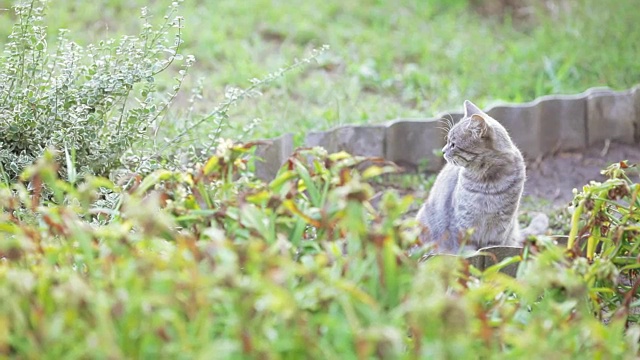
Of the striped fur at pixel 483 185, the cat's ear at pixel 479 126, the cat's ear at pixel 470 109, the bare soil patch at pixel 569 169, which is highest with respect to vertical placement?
the cat's ear at pixel 479 126

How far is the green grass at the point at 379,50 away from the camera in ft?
15.9

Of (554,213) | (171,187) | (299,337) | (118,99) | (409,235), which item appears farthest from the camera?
(554,213)

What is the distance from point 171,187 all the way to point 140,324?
0.70 m

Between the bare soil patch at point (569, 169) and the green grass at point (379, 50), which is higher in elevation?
the green grass at point (379, 50)

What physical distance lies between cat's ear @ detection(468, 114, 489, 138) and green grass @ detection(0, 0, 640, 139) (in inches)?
41.9

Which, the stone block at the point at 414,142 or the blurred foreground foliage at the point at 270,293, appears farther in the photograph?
the stone block at the point at 414,142

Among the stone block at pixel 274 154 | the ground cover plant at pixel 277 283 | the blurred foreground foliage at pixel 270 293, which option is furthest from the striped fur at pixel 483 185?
the blurred foreground foliage at pixel 270 293

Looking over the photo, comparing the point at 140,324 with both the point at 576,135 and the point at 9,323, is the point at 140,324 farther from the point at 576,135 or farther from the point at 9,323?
the point at 576,135

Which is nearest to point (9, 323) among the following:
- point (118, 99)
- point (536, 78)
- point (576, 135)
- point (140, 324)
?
point (140, 324)

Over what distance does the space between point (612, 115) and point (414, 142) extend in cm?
111

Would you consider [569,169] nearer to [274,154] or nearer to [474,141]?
[474,141]

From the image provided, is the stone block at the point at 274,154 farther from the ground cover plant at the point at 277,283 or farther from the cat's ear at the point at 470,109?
the ground cover plant at the point at 277,283

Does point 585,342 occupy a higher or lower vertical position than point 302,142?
higher

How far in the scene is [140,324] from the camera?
160 centimetres
